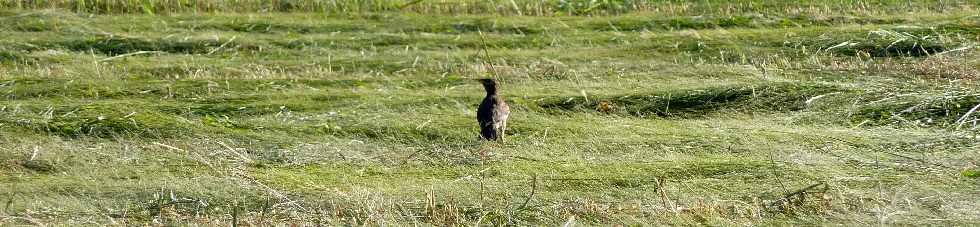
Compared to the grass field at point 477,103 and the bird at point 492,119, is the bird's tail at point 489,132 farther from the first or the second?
the grass field at point 477,103

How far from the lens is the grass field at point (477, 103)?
947 centimetres

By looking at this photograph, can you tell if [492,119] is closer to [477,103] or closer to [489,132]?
[489,132]

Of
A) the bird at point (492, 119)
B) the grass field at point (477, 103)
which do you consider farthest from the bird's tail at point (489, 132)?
the grass field at point (477, 103)

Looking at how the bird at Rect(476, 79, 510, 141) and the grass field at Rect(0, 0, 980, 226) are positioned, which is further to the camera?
the bird at Rect(476, 79, 510, 141)

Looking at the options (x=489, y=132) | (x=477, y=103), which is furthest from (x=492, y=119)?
(x=477, y=103)

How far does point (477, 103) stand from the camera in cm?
1515

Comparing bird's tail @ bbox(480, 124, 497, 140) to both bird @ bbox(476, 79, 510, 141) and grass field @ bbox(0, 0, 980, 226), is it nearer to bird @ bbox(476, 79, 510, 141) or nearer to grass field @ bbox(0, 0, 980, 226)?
bird @ bbox(476, 79, 510, 141)

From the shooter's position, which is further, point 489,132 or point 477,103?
point 477,103

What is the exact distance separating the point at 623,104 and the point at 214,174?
19.2 ft

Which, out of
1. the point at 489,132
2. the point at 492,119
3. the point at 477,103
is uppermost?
the point at 492,119

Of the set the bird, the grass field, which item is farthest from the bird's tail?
the grass field

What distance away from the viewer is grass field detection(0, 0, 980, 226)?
31.1 feet

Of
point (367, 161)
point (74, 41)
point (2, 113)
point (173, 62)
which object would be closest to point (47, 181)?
point (367, 161)

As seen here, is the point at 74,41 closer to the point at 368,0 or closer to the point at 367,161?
the point at 368,0
